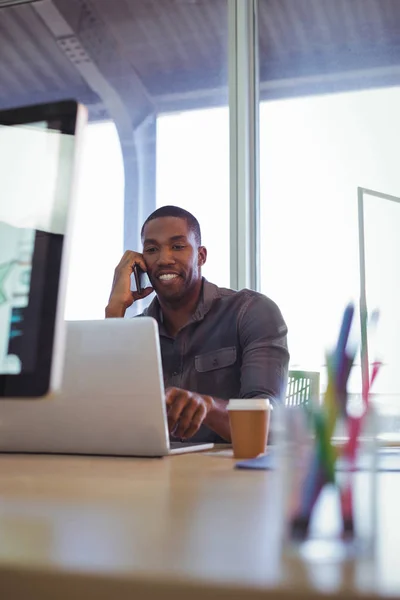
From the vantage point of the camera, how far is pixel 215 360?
2158mm

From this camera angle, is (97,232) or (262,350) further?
(97,232)

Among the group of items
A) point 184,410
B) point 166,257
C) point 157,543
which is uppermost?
point 166,257

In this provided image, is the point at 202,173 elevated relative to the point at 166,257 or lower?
elevated

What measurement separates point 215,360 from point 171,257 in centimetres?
40

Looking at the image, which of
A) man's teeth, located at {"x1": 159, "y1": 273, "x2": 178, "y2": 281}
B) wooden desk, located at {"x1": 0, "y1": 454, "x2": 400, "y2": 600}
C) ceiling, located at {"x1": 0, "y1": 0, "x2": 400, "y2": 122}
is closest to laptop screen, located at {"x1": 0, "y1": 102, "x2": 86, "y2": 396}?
wooden desk, located at {"x1": 0, "y1": 454, "x2": 400, "y2": 600}

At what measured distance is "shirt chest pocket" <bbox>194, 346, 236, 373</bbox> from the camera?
84.4 inches

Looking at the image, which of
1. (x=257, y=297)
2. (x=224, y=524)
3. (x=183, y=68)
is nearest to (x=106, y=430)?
(x=224, y=524)

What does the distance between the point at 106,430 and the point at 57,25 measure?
2.86 meters

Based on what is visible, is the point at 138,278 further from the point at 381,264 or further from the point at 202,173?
the point at 381,264

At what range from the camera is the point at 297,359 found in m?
2.97

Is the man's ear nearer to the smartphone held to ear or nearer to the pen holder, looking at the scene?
the smartphone held to ear

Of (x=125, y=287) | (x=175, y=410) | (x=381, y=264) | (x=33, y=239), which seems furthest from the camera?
(x=381, y=264)

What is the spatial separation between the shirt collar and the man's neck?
2 centimetres

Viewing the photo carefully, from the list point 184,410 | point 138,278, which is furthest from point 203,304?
point 184,410
